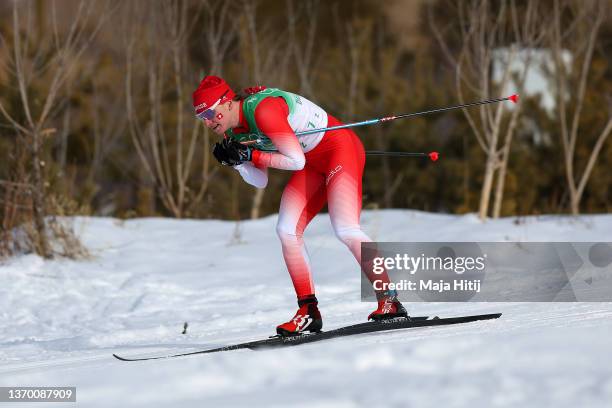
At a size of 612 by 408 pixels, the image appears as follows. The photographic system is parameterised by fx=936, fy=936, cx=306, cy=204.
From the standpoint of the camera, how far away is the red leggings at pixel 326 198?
434 centimetres

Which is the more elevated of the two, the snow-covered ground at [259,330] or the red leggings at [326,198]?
the red leggings at [326,198]

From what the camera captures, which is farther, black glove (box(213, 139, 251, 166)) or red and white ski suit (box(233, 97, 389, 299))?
red and white ski suit (box(233, 97, 389, 299))

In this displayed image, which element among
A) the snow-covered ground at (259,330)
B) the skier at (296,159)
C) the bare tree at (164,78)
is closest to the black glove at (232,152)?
the skier at (296,159)

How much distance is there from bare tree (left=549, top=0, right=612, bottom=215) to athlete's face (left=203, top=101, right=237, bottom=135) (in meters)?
6.56

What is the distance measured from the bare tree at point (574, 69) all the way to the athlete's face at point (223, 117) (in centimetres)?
656

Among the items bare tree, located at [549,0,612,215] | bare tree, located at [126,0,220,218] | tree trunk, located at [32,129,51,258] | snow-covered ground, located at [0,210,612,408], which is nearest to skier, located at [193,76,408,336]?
snow-covered ground, located at [0,210,612,408]

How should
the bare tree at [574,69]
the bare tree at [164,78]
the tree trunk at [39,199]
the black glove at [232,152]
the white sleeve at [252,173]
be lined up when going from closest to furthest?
the black glove at [232,152] < the white sleeve at [252,173] < the tree trunk at [39,199] < the bare tree at [164,78] < the bare tree at [574,69]

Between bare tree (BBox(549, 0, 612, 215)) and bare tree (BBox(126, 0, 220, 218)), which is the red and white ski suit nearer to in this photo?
bare tree (BBox(126, 0, 220, 218))

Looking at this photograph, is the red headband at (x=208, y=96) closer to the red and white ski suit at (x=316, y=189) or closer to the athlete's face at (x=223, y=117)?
the athlete's face at (x=223, y=117)

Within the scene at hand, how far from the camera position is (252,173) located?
14.2 ft

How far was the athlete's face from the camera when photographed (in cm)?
423

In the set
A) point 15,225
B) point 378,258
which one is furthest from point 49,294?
point 378,258

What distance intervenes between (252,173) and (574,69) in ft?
31.2

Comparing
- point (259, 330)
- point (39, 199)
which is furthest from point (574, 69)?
point (259, 330)
